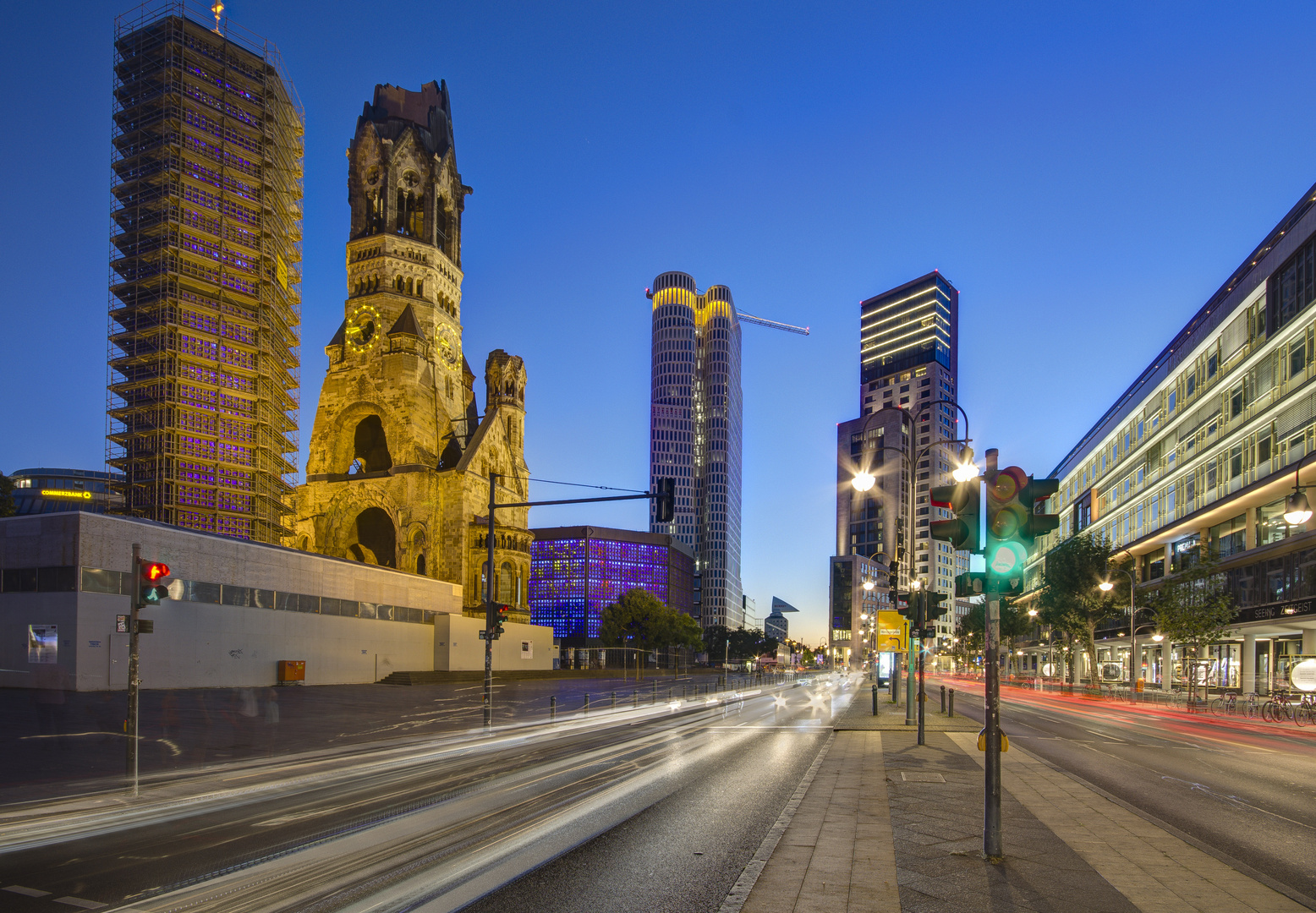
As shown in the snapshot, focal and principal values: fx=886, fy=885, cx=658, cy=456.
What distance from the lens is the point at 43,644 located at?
31.2 m

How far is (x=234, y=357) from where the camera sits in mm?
57031

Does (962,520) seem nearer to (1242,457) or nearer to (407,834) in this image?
(407,834)

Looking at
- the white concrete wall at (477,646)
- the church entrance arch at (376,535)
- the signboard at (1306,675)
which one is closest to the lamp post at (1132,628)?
the signboard at (1306,675)

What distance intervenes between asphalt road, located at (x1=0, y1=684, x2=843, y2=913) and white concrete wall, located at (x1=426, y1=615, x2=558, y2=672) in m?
34.8

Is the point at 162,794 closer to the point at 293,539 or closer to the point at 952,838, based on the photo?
the point at 952,838

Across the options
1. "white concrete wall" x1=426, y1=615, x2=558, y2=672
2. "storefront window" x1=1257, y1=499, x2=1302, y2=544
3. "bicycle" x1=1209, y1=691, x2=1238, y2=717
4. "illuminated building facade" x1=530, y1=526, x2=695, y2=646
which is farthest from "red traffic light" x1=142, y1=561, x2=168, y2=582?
"illuminated building facade" x1=530, y1=526, x2=695, y2=646

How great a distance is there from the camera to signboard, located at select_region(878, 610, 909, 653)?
32.8m

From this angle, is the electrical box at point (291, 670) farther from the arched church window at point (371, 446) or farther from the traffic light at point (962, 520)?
the traffic light at point (962, 520)

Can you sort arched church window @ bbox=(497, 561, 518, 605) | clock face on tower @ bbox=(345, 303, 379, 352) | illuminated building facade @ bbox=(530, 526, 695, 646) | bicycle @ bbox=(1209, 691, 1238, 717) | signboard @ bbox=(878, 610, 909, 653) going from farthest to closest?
illuminated building facade @ bbox=(530, 526, 695, 646) → clock face on tower @ bbox=(345, 303, 379, 352) → arched church window @ bbox=(497, 561, 518, 605) → bicycle @ bbox=(1209, 691, 1238, 717) → signboard @ bbox=(878, 610, 909, 653)

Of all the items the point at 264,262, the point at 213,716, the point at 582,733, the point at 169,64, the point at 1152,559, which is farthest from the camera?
the point at 1152,559

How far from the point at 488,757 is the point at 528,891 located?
11282mm

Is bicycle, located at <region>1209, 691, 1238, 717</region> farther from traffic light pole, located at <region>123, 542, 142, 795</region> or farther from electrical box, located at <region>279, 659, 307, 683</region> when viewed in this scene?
electrical box, located at <region>279, 659, 307, 683</region>

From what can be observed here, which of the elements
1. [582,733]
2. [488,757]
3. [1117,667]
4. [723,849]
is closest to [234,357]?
[582,733]

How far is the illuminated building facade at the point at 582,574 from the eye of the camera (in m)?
150
